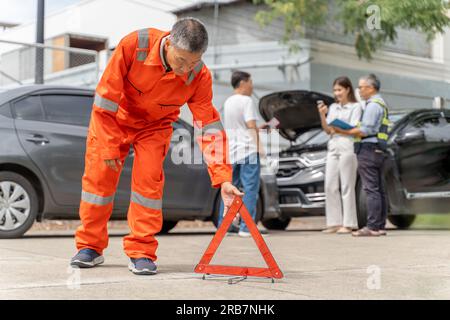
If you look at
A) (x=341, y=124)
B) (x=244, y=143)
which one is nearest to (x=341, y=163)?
(x=341, y=124)

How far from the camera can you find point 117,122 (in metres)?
4.90

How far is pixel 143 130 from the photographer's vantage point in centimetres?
489

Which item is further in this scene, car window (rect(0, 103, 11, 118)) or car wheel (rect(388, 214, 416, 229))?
car wheel (rect(388, 214, 416, 229))

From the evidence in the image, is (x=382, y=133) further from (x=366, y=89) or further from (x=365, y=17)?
(x=365, y=17)

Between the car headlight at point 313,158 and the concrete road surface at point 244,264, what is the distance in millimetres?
2123

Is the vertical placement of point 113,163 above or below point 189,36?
below

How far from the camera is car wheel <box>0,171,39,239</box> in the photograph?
7.41m

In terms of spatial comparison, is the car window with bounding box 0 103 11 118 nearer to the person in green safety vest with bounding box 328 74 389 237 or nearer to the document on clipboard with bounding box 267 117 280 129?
the document on clipboard with bounding box 267 117 280 129

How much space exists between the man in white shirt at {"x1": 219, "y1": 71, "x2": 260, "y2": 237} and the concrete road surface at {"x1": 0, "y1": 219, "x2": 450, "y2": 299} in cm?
74

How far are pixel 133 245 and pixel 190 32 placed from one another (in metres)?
1.36

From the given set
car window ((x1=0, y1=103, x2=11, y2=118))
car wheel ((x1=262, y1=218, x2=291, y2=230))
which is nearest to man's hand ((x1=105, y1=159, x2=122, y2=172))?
car window ((x1=0, y1=103, x2=11, y2=118))

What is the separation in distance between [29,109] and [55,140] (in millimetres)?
410

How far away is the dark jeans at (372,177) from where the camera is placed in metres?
8.48
